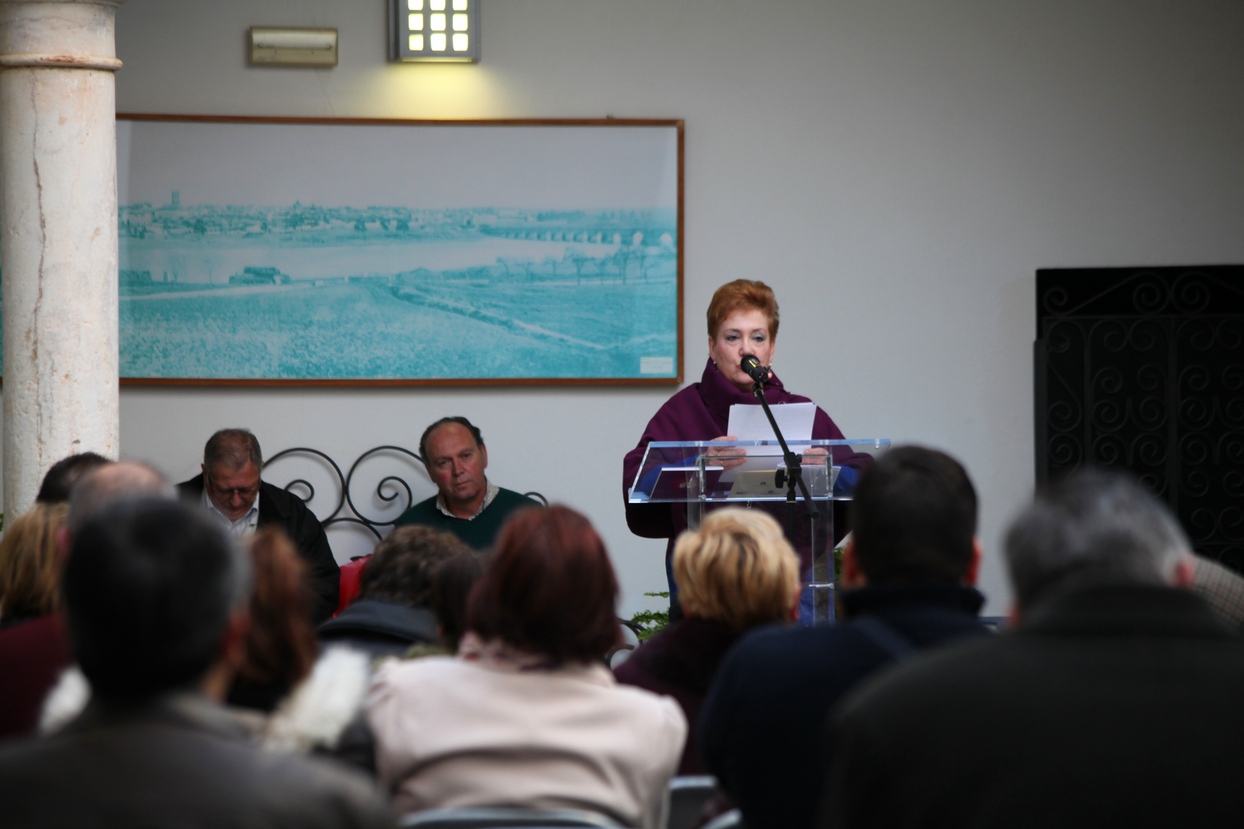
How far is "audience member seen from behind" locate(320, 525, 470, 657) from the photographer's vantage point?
8.83 ft

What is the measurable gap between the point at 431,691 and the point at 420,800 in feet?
0.53

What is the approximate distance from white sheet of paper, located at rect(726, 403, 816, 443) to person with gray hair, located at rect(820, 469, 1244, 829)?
6.00 feet

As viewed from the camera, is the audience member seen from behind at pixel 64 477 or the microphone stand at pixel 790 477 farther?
the microphone stand at pixel 790 477

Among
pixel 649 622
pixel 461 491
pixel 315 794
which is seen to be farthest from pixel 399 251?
pixel 315 794

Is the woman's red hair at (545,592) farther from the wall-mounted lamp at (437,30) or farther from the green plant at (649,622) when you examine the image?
the wall-mounted lamp at (437,30)

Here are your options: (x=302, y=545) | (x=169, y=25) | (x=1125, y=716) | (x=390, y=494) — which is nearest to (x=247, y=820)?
(x=1125, y=716)

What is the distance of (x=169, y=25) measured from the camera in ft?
19.1

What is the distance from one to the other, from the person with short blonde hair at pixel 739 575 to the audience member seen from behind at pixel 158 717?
1208mm

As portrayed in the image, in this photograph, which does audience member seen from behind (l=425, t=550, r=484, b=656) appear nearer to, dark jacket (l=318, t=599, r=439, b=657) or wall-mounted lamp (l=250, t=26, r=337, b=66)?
dark jacket (l=318, t=599, r=439, b=657)

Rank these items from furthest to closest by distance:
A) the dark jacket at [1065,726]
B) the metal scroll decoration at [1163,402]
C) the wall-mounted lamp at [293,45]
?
1. the metal scroll decoration at [1163,402]
2. the wall-mounted lamp at [293,45]
3. the dark jacket at [1065,726]

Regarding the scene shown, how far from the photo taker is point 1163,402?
6.04 metres

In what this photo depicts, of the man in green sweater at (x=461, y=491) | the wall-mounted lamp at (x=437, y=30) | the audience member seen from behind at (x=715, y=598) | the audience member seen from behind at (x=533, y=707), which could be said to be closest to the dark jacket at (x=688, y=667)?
the audience member seen from behind at (x=715, y=598)

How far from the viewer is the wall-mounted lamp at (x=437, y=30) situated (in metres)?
5.82

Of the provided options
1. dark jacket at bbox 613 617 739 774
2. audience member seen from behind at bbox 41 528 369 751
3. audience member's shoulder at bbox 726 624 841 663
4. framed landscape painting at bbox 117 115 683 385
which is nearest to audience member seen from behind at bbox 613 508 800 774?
dark jacket at bbox 613 617 739 774
